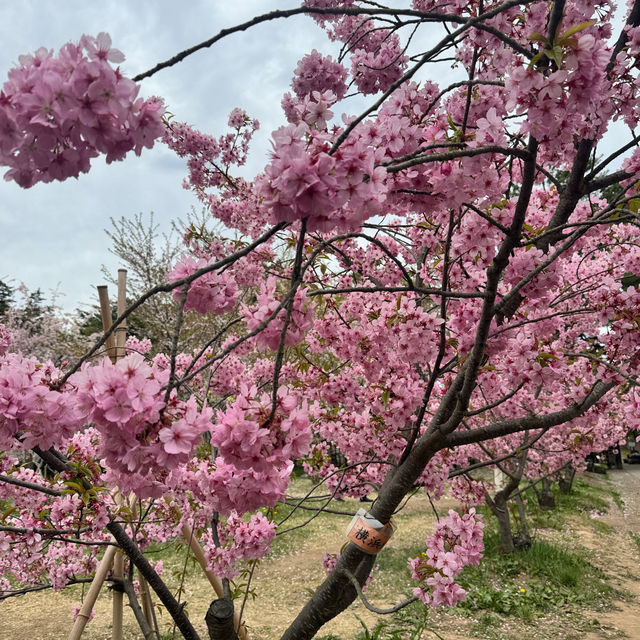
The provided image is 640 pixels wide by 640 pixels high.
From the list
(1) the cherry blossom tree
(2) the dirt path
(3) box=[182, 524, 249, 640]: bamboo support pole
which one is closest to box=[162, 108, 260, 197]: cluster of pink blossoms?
(1) the cherry blossom tree

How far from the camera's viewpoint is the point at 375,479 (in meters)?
4.71

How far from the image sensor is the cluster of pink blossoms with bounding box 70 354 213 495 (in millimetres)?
1035

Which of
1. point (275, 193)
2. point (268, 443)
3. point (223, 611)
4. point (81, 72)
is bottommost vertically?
point (223, 611)

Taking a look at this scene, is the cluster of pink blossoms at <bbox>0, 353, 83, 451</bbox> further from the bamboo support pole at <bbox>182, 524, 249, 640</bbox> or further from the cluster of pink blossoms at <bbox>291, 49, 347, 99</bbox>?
the cluster of pink blossoms at <bbox>291, 49, 347, 99</bbox>

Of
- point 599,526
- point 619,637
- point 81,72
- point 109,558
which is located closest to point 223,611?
point 109,558

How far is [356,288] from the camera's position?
1253mm

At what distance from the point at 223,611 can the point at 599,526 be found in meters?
8.71

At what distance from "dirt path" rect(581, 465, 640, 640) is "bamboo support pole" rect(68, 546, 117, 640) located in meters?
4.54

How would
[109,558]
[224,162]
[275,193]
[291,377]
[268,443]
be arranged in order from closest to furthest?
1. [275,193]
2. [268,443]
3. [109,558]
4. [291,377]
5. [224,162]

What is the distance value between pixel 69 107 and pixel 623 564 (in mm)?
8669

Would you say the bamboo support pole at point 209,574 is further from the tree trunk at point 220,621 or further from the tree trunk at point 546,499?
the tree trunk at point 546,499

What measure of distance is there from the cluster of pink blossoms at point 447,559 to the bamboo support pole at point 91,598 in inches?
84.3

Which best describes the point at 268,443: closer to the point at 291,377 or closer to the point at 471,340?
the point at 471,340

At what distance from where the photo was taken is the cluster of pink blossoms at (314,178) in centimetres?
97
